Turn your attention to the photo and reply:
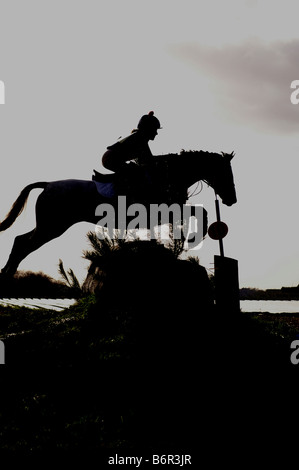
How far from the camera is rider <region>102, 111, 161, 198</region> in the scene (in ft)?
22.0

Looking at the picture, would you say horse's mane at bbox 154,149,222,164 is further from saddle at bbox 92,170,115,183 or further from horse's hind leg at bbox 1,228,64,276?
horse's hind leg at bbox 1,228,64,276

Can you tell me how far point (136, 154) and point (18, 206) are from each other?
2.17 m

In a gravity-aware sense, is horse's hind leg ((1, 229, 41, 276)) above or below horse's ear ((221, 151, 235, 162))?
below

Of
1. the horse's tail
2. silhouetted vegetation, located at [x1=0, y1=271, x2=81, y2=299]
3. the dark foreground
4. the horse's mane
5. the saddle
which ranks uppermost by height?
the horse's mane

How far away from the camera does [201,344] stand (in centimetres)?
534

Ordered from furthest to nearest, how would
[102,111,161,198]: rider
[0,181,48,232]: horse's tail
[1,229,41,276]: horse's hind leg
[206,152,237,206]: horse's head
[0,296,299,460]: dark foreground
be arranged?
[0,181,48,232]: horse's tail < [206,152,237,206]: horse's head < [1,229,41,276]: horse's hind leg < [102,111,161,198]: rider < [0,296,299,460]: dark foreground

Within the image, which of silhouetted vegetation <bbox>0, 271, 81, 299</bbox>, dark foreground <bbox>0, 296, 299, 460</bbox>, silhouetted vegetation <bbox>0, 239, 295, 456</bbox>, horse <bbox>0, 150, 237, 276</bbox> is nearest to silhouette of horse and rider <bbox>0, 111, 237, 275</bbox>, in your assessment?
horse <bbox>0, 150, 237, 276</bbox>

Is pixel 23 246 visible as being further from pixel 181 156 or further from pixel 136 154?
pixel 181 156

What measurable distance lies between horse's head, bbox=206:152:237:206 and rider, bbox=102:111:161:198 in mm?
1044

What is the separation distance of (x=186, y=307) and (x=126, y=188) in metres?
2.08

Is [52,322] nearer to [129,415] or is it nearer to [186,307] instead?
[186,307]

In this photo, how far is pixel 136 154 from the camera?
6.94 m

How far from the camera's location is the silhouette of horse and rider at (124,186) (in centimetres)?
698
